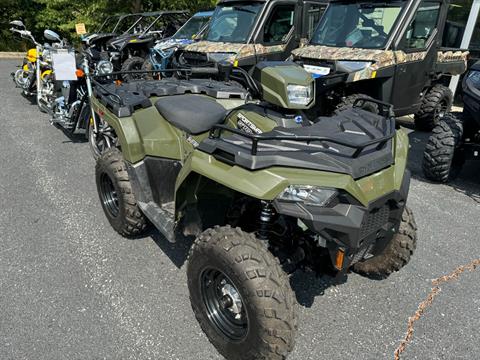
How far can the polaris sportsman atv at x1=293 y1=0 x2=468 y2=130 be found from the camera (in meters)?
5.43

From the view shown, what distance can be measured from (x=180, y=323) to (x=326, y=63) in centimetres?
446

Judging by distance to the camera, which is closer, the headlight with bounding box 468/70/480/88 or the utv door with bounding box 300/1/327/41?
the headlight with bounding box 468/70/480/88

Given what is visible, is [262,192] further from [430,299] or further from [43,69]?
[43,69]

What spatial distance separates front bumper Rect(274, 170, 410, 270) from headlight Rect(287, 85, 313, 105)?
2.41 ft

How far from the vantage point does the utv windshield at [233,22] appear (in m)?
7.17

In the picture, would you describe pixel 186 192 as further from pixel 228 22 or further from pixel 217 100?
pixel 228 22

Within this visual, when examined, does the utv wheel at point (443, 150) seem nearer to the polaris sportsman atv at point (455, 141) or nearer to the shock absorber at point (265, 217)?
the polaris sportsman atv at point (455, 141)

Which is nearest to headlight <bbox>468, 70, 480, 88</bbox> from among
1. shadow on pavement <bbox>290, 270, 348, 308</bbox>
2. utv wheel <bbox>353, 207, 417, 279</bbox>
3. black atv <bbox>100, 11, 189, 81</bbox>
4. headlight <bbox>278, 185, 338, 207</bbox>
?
utv wheel <bbox>353, 207, 417, 279</bbox>

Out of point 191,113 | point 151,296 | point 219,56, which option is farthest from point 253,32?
point 151,296

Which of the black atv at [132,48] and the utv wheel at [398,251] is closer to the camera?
the utv wheel at [398,251]

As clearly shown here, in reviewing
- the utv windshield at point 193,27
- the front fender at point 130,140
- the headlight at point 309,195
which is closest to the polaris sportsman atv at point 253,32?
the utv windshield at point 193,27

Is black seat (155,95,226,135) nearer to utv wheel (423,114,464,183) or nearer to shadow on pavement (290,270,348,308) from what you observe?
shadow on pavement (290,270,348,308)

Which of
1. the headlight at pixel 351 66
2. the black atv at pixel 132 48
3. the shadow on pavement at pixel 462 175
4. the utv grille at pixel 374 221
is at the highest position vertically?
the utv grille at pixel 374 221

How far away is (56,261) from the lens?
310 cm
